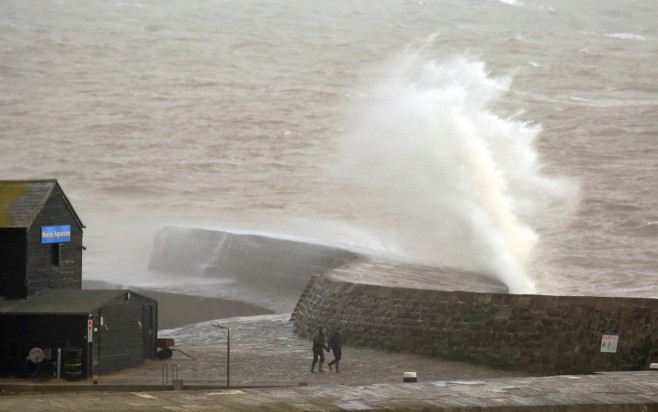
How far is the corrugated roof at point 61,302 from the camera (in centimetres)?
2216

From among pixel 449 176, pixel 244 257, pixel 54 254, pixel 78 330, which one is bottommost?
pixel 78 330

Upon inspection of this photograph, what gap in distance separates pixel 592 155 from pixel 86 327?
40.8 metres

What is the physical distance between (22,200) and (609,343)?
38.1 ft

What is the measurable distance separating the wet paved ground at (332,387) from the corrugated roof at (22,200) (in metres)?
3.76

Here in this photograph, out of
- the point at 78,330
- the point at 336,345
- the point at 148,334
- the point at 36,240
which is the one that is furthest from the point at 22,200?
the point at 336,345

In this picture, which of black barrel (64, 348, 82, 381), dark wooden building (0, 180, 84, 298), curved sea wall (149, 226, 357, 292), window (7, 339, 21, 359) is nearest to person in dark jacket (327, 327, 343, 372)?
black barrel (64, 348, 82, 381)

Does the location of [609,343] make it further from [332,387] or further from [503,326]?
[332,387]

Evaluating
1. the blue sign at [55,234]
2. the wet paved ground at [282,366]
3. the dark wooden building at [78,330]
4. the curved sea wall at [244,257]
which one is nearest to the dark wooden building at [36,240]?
the blue sign at [55,234]

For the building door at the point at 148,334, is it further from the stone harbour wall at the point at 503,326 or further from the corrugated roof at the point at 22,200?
the stone harbour wall at the point at 503,326

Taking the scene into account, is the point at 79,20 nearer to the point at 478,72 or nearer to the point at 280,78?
the point at 280,78

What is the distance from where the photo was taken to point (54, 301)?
22938 mm

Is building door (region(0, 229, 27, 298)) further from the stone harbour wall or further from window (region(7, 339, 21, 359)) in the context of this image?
the stone harbour wall

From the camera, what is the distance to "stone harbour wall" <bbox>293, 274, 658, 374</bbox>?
2022 centimetres

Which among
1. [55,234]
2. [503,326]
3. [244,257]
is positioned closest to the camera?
[503,326]
